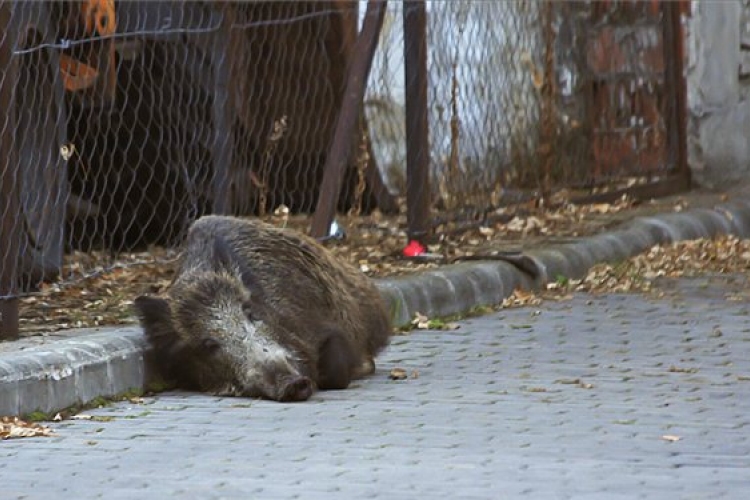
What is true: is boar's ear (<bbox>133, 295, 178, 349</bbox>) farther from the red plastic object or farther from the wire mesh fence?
the red plastic object

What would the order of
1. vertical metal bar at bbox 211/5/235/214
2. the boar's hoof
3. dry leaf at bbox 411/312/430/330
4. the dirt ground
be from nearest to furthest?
1. the boar's hoof
2. the dirt ground
3. dry leaf at bbox 411/312/430/330
4. vertical metal bar at bbox 211/5/235/214

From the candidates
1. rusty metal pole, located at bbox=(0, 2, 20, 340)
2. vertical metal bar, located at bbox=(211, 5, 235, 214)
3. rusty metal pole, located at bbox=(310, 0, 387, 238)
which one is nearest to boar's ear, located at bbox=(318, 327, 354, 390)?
rusty metal pole, located at bbox=(0, 2, 20, 340)

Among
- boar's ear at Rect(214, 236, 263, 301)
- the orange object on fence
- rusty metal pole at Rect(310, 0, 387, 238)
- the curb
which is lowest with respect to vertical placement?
the curb

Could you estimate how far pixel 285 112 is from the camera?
11672 mm

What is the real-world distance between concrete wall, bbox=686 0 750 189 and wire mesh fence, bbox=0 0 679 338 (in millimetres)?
218

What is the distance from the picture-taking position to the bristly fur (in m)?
7.35

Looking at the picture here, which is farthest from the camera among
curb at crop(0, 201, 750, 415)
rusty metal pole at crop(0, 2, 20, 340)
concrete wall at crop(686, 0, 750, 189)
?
concrete wall at crop(686, 0, 750, 189)

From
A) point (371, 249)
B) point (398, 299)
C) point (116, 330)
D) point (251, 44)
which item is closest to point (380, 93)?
point (251, 44)

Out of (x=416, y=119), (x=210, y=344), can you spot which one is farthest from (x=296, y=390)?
(x=416, y=119)

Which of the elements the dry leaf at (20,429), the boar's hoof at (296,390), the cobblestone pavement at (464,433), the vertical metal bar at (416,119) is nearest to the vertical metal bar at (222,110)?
the vertical metal bar at (416,119)

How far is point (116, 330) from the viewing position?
785cm

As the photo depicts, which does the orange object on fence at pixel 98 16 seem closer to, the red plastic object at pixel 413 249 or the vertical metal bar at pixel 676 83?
the red plastic object at pixel 413 249

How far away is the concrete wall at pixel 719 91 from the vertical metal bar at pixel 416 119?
11.3ft

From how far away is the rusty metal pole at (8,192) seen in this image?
772cm
